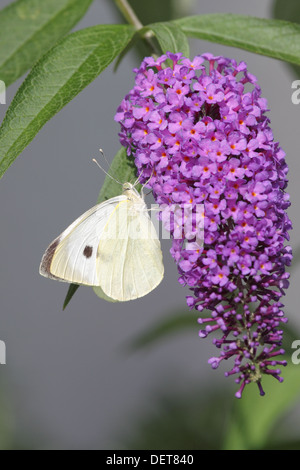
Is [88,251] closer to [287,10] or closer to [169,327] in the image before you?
[169,327]

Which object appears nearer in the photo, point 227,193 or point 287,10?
point 227,193

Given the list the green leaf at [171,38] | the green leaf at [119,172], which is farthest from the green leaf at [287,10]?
the green leaf at [119,172]

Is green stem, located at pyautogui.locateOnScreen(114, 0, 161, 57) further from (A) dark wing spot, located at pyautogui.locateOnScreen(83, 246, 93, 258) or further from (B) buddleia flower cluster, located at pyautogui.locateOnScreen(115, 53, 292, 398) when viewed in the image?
(A) dark wing spot, located at pyautogui.locateOnScreen(83, 246, 93, 258)

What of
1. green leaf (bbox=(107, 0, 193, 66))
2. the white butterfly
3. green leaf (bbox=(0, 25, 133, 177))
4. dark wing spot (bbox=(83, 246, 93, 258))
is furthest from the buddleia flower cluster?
green leaf (bbox=(107, 0, 193, 66))

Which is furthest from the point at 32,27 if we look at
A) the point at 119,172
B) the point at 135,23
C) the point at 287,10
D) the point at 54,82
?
the point at 287,10

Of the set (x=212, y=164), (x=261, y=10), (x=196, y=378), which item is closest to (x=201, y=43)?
(x=261, y=10)
